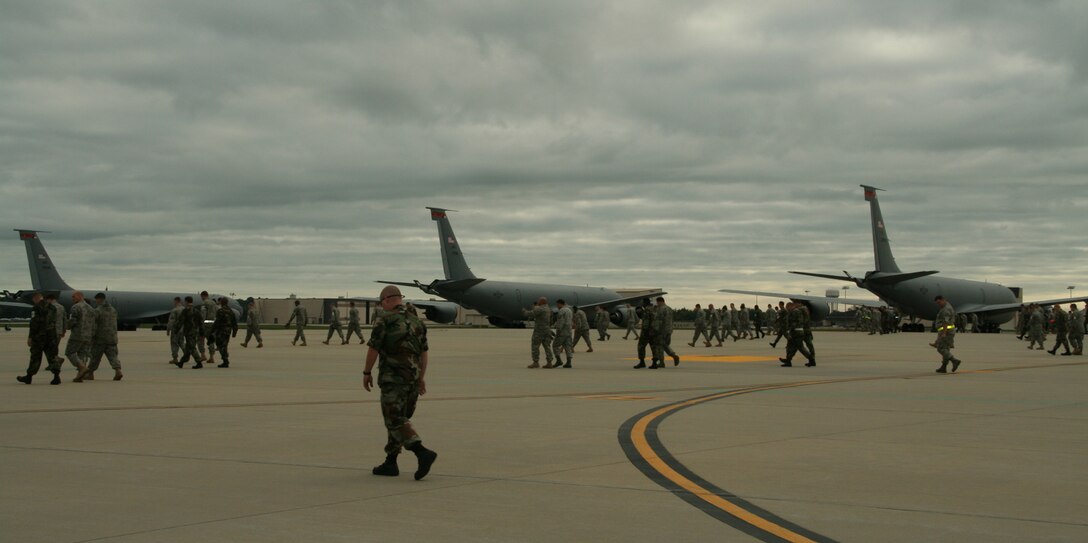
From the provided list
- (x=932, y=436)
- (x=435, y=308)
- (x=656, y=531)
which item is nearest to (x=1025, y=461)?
(x=932, y=436)

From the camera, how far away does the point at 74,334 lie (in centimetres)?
1912

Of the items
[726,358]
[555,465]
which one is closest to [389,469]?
[555,465]

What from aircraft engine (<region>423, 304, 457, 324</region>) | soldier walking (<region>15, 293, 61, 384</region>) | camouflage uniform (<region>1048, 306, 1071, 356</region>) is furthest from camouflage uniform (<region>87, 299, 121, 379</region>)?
aircraft engine (<region>423, 304, 457, 324</region>)

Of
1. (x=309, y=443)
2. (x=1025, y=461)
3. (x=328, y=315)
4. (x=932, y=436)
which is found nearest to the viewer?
(x=1025, y=461)

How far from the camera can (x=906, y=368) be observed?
84.3ft

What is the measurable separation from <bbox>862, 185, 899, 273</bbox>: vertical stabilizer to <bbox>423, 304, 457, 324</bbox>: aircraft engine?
32.5 meters

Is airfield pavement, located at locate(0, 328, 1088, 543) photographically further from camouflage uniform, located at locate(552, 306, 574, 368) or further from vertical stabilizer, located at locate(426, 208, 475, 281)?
vertical stabilizer, located at locate(426, 208, 475, 281)

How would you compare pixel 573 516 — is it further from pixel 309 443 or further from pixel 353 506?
pixel 309 443

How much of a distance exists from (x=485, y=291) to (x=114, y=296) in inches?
1069

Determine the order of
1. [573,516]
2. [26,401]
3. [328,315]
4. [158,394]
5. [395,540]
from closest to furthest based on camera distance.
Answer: [395,540] → [573,516] → [26,401] → [158,394] → [328,315]

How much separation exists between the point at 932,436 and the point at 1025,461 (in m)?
1.88

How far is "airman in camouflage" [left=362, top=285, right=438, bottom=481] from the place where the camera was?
843cm

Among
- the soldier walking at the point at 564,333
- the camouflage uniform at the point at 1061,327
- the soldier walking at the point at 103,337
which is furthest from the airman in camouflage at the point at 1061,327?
the soldier walking at the point at 103,337

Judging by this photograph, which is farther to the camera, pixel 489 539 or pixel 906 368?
pixel 906 368
